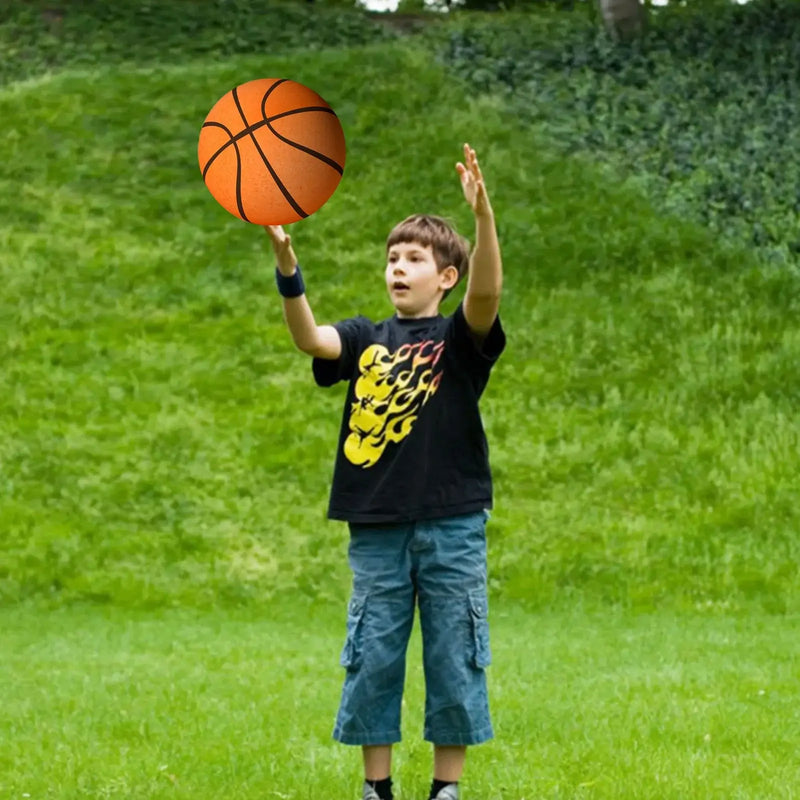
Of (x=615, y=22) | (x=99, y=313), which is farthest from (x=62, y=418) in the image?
(x=615, y=22)

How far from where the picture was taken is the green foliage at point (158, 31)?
67.2 feet

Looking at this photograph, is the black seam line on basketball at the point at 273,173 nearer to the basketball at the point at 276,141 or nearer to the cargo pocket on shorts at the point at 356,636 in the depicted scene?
the basketball at the point at 276,141

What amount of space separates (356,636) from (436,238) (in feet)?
4.25

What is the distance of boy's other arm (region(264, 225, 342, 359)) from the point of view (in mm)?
4297

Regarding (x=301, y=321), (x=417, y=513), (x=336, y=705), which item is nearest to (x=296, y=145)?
(x=301, y=321)

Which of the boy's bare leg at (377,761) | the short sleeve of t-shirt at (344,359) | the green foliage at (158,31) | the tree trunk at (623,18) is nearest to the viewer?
the boy's bare leg at (377,761)

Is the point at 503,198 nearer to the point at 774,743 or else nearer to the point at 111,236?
the point at 111,236

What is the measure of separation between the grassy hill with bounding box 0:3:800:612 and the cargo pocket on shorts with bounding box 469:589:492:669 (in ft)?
Result: 20.0

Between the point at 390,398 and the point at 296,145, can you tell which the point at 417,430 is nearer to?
the point at 390,398

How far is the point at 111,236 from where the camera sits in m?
16.2

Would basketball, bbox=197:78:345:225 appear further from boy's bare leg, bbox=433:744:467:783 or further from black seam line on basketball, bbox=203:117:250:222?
boy's bare leg, bbox=433:744:467:783

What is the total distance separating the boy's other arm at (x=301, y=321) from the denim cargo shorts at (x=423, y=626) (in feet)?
1.92

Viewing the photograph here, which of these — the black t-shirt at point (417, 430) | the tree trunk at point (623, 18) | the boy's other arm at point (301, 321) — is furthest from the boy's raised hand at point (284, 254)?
the tree trunk at point (623, 18)

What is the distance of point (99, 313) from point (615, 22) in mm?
9917
